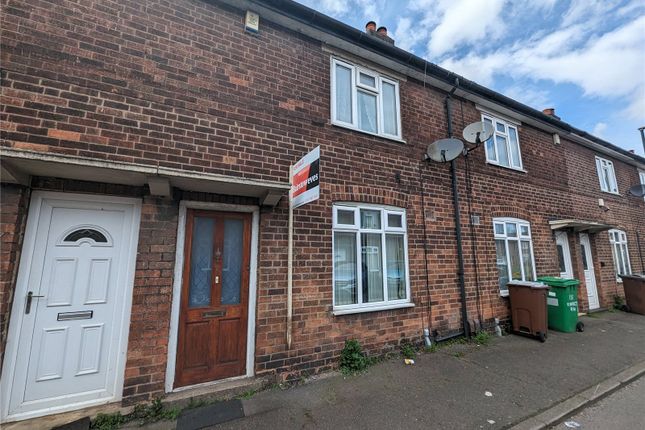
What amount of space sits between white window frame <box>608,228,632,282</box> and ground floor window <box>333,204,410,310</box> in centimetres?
928

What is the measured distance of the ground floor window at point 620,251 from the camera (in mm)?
9773

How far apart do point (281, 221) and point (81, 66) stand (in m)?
3.04

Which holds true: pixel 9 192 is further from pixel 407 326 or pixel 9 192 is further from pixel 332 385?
pixel 407 326

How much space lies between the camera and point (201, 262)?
3854 millimetres

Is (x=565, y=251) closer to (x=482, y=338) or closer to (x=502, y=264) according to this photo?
(x=502, y=264)

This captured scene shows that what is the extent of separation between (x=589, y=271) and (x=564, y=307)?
3.88 metres

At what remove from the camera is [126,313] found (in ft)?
11.0

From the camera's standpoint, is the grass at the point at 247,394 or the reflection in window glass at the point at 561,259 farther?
the reflection in window glass at the point at 561,259

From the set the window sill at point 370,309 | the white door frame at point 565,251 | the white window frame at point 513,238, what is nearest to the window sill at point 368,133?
the window sill at point 370,309

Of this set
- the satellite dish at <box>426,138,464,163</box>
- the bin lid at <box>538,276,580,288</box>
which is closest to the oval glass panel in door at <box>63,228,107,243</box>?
the satellite dish at <box>426,138,464,163</box>

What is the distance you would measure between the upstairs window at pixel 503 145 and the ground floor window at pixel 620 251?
535 cm

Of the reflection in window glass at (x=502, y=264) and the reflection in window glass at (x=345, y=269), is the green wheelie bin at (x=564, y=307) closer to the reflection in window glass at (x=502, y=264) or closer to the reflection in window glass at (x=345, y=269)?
the reflection in window glass at (x=502, y=264)

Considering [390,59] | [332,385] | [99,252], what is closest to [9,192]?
[99,252]

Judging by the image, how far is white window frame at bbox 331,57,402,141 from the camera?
5145mm
